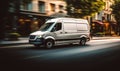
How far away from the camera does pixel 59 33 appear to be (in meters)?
19.0

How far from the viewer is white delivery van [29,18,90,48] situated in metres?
18.2

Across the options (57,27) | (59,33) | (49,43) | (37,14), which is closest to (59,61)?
(49,43)

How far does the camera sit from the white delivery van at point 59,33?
18.2 metres

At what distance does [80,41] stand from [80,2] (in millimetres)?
14904

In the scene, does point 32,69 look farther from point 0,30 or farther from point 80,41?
point 80,41

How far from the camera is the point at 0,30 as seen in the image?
5234 millimetres

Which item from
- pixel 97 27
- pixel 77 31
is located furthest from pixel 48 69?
pixel 97 27

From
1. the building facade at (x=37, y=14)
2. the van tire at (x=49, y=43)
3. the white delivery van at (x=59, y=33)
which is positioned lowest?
the van tire at (x=49, y=43)

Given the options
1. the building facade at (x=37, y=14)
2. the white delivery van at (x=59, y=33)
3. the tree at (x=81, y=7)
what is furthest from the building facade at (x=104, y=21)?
the white delivery van at (x=59, y=33)

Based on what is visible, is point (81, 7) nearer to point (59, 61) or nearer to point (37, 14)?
point (37, 14)

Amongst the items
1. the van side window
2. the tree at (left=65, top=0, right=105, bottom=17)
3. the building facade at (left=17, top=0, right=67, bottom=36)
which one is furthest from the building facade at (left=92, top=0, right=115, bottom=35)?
the van side window

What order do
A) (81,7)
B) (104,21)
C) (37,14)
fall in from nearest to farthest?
(81,7) → (37,14) → (104,21)

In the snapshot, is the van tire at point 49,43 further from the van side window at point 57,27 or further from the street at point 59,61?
the street at point 59,61

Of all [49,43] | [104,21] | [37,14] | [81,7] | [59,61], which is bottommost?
[59,61]
